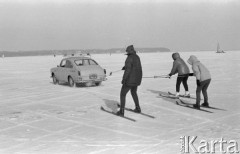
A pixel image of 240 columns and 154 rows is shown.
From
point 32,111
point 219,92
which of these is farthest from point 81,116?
point 219,92

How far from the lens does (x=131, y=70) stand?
8.02 m

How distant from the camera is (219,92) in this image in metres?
12.8

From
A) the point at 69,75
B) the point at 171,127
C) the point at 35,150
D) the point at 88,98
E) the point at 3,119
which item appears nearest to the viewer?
the point at 35,150

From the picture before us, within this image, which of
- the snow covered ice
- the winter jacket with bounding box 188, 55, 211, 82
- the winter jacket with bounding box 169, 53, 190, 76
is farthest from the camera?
the winter jacket with bounding box 169, 53, 190, 76

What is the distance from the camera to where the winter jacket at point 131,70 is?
26.1 feet

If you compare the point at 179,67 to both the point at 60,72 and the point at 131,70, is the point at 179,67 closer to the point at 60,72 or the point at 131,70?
the point at 131,70

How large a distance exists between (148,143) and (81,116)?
3113 millimetres

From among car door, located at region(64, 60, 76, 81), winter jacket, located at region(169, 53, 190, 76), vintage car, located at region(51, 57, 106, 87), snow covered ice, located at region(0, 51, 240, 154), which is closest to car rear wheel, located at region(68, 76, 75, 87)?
vintage car, located at region(51, 57, 106, 87)

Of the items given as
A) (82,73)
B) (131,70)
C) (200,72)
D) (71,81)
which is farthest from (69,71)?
(200,72)

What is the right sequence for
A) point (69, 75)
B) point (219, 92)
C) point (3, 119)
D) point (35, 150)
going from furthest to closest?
point (69, 75) < point (219, 92) < point (3, 119) < point (35, 150)

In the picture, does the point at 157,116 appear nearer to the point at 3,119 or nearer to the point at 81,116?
the point at 81,116

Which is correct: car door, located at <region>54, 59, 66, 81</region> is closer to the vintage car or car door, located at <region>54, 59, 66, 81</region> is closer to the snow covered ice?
the vintage car

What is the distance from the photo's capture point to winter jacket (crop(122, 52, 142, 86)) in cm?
795

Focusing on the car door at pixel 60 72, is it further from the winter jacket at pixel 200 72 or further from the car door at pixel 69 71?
the winter jacket at pixel 200 72
